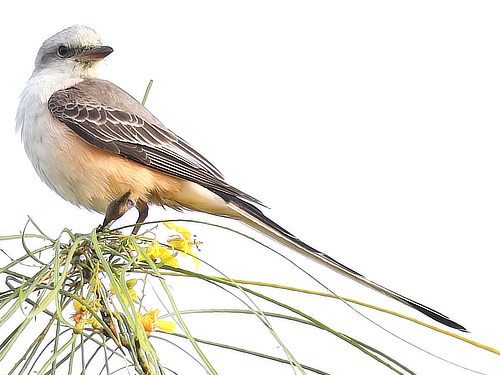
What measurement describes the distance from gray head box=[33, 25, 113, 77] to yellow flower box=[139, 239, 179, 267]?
2481 mm

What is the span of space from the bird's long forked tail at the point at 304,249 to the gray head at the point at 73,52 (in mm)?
1381

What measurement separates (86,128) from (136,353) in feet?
7.79

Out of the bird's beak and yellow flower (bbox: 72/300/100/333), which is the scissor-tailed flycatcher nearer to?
the bird's beak

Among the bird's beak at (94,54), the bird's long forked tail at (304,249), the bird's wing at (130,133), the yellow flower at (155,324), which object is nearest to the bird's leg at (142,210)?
the bird's wing at (130,133)

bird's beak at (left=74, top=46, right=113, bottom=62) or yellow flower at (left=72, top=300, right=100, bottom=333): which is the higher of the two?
bird's beak at (left=74, top=46, right=113, bottom=62)

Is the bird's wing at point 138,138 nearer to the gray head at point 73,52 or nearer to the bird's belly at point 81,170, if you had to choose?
the bird's belly at point 81,170

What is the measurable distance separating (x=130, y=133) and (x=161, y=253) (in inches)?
79.7

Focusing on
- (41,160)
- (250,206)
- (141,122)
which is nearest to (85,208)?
(41,160)

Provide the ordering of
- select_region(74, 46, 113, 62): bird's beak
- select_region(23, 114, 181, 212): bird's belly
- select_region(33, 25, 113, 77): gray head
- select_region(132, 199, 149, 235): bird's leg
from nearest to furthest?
select_region(23, 114, 181, 212): bird's belly
select_region(132, 199, 149, 235): bird's leg
select_region(74, 46, 113, 62): bird's beak
select_region(33, 25, 113, 77): gray head

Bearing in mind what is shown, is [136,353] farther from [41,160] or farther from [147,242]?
[41,160]

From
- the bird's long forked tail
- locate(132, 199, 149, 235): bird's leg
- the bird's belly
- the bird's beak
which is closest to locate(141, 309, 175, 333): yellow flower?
the bird's long forked tail

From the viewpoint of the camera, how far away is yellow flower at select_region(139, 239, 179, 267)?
7.56 ft

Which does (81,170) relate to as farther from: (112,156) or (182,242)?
(182,242)

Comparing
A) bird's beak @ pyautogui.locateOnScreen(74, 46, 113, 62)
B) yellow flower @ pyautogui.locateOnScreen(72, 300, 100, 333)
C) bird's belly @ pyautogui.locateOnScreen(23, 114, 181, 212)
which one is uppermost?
bird's beak @ pyautogui.locateOnScreen(74, 46, 113, 62)
